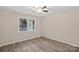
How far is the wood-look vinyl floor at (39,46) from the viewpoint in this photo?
1062mm

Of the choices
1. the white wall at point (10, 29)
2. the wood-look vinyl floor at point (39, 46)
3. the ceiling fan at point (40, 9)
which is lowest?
the wood-look vinyl floor at point (39, 46)

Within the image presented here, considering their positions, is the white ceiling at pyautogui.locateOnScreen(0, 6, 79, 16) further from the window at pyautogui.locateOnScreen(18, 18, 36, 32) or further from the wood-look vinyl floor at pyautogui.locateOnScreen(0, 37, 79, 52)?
the wood-look vinyl floor at pyautogui.locateOnScreen(0, 37, 79, 52)

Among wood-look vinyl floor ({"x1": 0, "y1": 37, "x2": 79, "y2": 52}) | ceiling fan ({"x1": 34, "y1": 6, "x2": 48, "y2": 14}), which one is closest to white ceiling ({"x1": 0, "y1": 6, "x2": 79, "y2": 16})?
ceiling fan ({"x1": 34, "y1": 6, "x2": 48, "y2": 14})

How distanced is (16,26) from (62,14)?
0.62 metres

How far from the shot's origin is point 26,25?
42.8 inches

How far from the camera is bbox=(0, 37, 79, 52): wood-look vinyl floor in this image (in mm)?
1062

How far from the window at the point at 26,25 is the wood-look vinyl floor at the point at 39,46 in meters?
0.16

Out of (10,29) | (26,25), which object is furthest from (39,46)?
(10,29)

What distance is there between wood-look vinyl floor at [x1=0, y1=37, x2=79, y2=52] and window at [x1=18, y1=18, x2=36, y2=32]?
160 mm

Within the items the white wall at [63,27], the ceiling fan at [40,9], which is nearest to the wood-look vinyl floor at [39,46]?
the white wall at [63,27]

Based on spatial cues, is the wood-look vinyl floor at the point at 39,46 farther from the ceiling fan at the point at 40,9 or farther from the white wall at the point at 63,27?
the ceiling fan at the point at 40,9

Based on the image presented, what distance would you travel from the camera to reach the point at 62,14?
109cm

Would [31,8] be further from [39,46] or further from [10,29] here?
[39,46]
